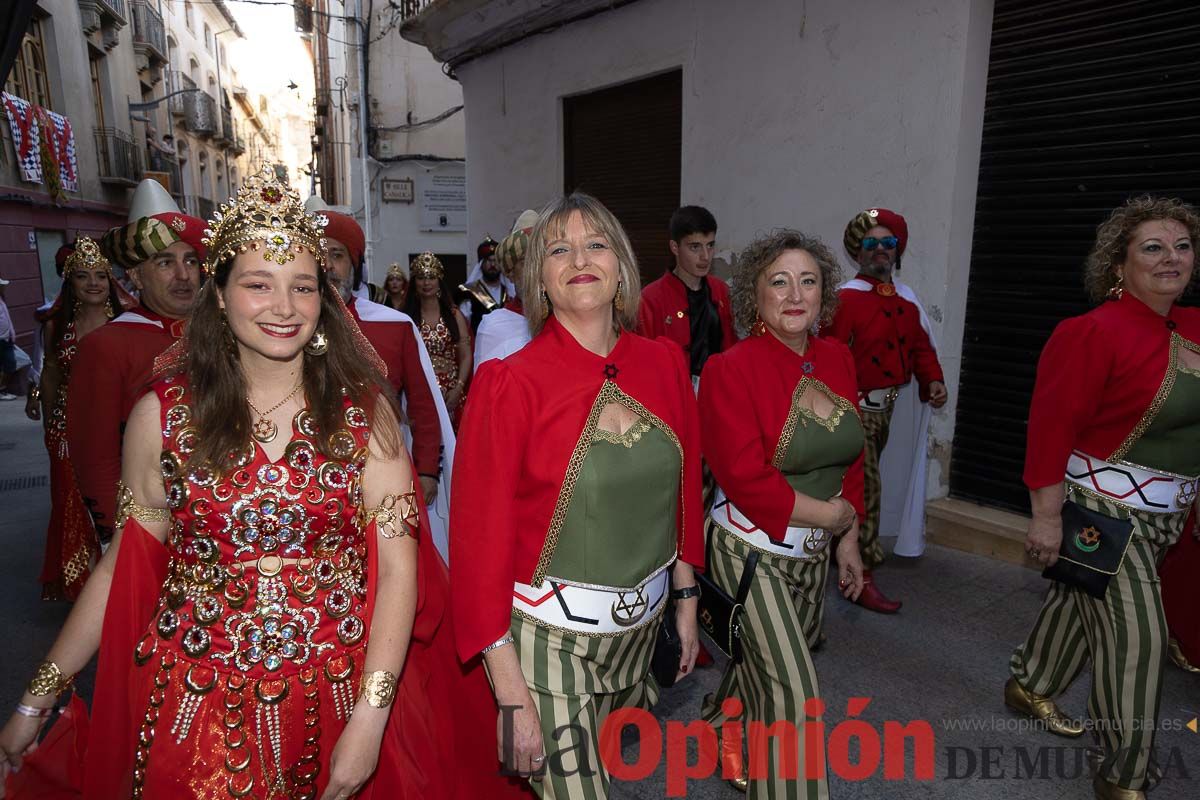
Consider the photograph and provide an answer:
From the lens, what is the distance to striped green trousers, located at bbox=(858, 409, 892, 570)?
4.56 metres

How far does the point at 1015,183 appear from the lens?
502cm

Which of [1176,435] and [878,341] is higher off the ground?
[878,341]

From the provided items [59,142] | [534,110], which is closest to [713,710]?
[534,110]

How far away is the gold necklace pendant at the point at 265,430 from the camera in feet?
5.87

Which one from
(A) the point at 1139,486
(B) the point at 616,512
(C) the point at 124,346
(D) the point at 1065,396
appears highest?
(C) the point at 124,346

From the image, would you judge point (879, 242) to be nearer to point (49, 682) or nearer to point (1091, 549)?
point (1091, 549)

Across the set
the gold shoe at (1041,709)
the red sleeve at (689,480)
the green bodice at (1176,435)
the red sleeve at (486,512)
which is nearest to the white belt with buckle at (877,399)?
the gold shoe at (1041,709)

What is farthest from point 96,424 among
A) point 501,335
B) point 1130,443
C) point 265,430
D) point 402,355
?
point 1130,443

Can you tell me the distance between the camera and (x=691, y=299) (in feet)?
14.9

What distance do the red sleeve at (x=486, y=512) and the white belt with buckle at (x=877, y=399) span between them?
3246 millimetres

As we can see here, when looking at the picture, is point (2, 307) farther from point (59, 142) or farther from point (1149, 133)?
point (1149, 133)

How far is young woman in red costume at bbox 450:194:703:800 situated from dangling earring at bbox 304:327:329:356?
1.30 ft

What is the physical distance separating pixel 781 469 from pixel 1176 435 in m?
1.47

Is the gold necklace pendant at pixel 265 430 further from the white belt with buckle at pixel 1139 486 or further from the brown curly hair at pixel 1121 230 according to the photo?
the brown curly hair at pixel 1121 230
